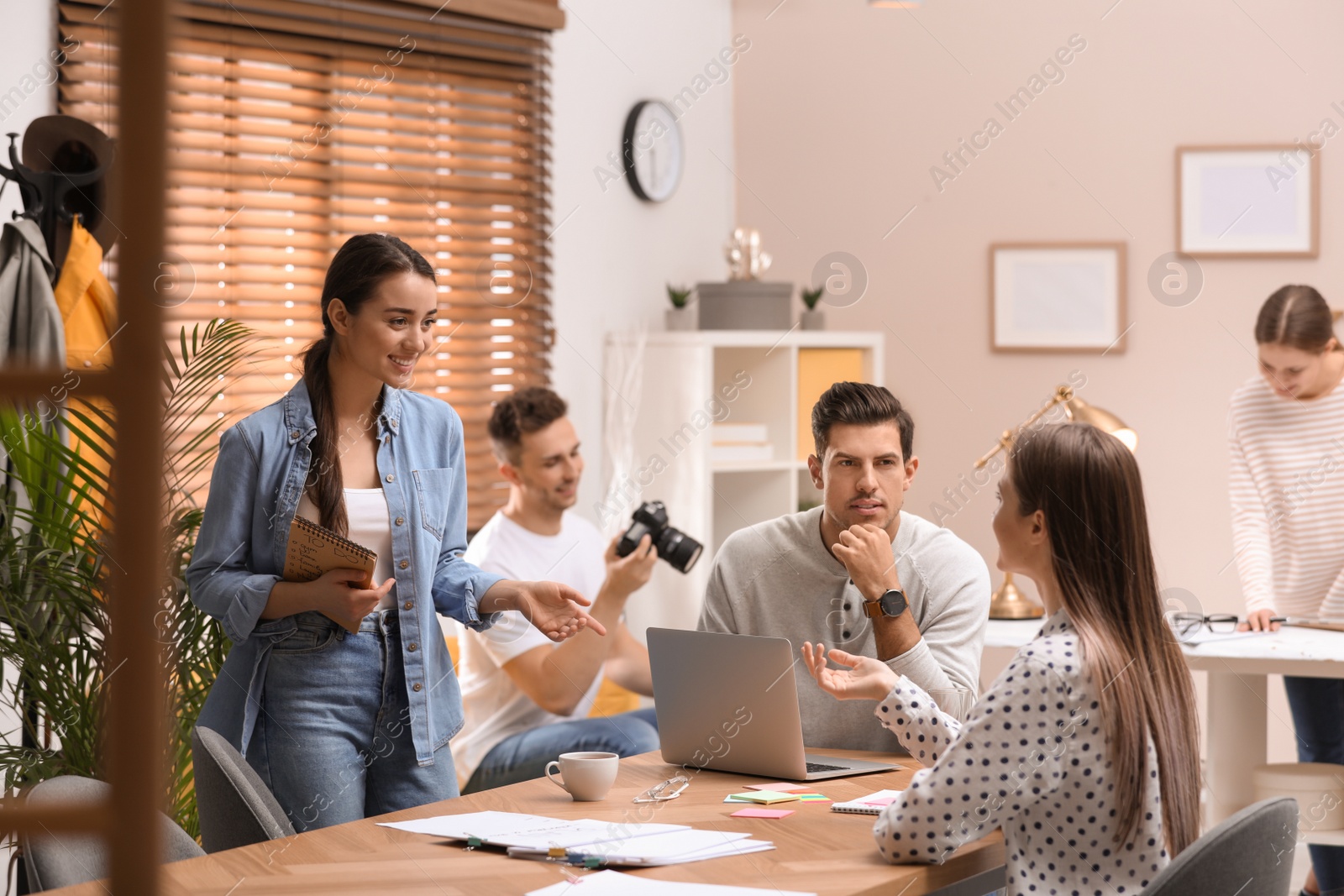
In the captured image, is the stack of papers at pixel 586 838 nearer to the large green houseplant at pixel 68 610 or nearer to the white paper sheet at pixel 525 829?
the white paper sheet at pixel 525 829

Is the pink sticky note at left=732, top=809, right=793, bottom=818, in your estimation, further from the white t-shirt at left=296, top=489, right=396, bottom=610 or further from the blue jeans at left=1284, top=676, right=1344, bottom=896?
the blue jeans at left=1284, top=676, right=1344, bottom=896

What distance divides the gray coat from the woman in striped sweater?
283cm

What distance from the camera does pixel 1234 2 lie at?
456 cm

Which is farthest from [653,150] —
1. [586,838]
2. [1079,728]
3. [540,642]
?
[1079,728]

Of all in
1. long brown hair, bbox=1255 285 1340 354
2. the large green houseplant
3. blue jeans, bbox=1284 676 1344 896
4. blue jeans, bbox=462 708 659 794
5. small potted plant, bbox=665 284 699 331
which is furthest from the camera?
small potted plant, bbox=665 284 699 331

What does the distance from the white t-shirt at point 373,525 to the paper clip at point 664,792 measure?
547mm

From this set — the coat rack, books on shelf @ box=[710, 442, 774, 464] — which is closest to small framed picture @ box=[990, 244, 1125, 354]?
books on shelf @ box=[710, 442, 774, 464]

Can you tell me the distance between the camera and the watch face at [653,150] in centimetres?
467

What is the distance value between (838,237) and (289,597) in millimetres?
3377

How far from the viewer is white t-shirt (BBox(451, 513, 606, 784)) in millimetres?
3172

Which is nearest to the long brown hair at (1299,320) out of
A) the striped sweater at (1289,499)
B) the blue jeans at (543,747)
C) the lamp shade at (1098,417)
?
the striped sweater at (1289,499)

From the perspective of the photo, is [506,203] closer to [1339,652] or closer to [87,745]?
[87,745]

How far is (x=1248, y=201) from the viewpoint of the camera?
458 centimetres

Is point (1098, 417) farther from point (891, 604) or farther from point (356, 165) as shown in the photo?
point (356, 165)
